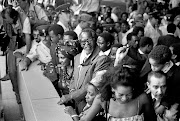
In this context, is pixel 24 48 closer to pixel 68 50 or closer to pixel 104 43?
pixel 104 43

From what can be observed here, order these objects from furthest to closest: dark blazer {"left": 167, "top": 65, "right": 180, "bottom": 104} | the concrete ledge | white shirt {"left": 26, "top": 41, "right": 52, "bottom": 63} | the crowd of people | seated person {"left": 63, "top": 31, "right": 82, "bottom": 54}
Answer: white shirt {"left": 26, "top": 41, "right": 52, "bottom": 63}, seated person {"left": 63, "top": 31, "right": 82, "bottom": 54}, the concrete ledge, dark blazer {"left": 167, "top": 65, "right": 180, "bottom": 104}, the crowd of people

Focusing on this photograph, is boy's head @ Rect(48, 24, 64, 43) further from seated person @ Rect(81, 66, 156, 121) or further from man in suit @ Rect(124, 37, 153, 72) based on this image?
seated person @ Rect(81, 66, 156, 121)

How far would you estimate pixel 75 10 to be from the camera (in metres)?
9.59

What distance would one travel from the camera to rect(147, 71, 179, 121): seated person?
11.5 feet

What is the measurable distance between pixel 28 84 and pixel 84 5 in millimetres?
4748

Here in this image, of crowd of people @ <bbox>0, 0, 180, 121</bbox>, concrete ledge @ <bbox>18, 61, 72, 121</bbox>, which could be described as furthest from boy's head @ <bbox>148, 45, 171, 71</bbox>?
concrete ledge @ <bbox>18, 61, 72, 121</bbox>

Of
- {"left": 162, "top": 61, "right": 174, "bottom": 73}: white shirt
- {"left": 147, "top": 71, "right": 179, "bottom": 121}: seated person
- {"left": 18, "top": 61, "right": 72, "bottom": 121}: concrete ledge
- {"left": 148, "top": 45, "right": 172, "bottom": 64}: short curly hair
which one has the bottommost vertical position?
{"left": 18, "top": 61, "right": 72, "bottom": 121}: concrete ledge

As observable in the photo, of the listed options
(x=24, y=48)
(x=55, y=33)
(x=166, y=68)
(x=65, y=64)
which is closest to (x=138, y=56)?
(x=65, y=64)

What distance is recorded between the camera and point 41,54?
5.76 meters

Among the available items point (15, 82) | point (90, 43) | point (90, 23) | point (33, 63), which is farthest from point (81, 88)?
point (90, 23)

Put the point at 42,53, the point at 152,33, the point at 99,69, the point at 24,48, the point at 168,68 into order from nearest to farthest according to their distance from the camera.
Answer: the point at 168,68 < the point at 99,69 < the point at 42,53 < the point at 24,48 < the point at 152,33

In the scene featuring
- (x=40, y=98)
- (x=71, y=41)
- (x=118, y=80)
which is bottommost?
(x=40, y=98)

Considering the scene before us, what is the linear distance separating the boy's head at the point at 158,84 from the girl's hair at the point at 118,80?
28cm

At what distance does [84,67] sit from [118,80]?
113 cm
